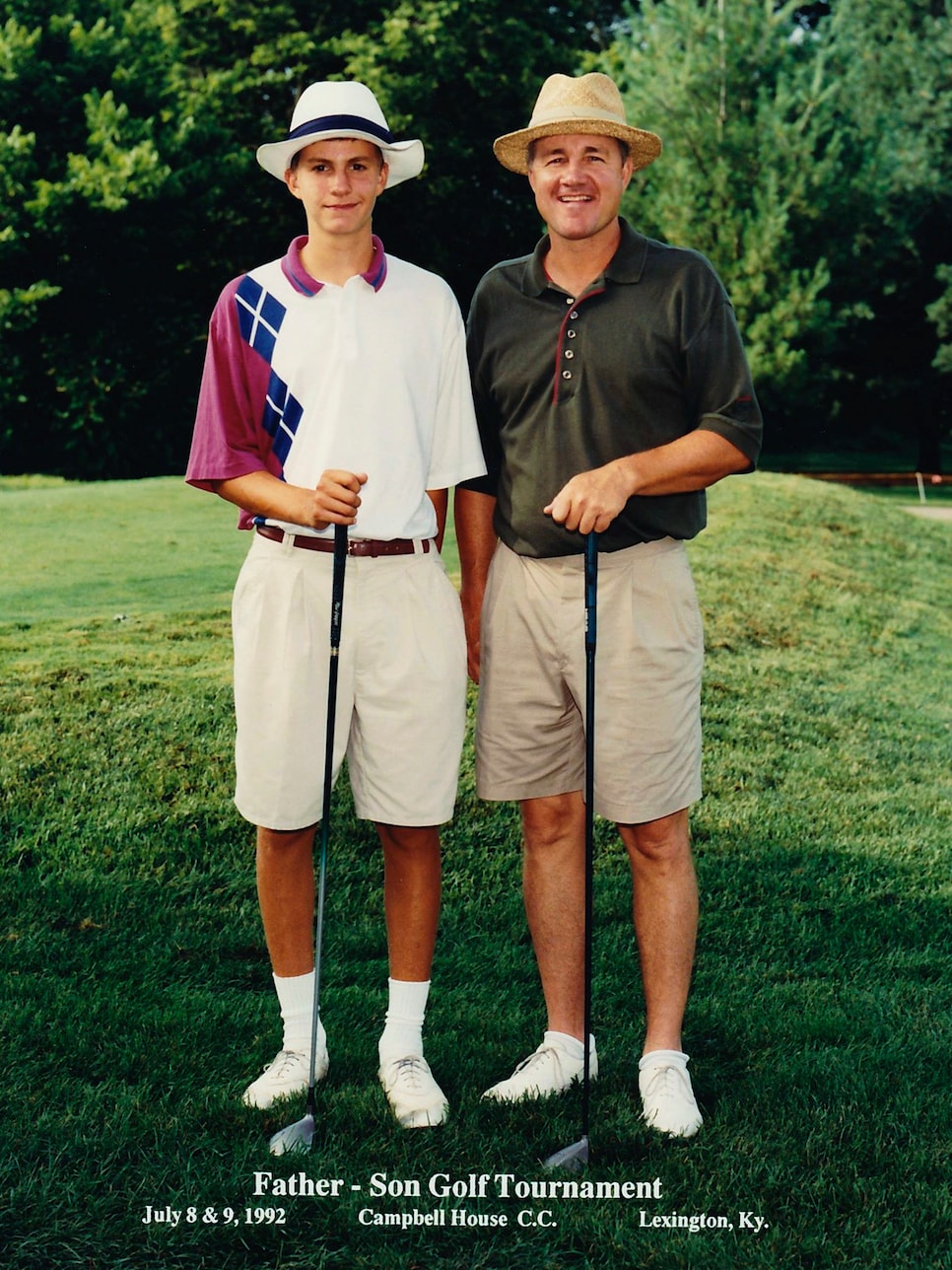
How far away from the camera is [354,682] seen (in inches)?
126

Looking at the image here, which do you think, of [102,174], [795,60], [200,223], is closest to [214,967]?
[102,174]

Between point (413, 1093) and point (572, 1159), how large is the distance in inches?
16.4

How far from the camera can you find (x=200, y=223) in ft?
70.0

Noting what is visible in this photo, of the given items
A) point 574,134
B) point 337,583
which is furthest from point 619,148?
point 337,583

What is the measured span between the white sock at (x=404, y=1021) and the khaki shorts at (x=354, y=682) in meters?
0.42

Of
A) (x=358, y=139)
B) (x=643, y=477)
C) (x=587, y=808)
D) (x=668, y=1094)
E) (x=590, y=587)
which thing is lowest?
(x=668, y=1094)

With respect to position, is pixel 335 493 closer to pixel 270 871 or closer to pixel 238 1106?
pixel 270 871

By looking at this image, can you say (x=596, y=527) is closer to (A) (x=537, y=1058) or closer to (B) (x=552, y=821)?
(B) (x=552, y=821)

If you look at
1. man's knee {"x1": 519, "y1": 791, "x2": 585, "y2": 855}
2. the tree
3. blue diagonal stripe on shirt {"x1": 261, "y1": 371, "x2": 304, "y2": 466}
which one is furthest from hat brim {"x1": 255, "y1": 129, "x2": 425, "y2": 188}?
the tree

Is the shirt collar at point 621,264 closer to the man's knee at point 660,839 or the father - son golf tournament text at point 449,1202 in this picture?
the man's knee at point 660,839

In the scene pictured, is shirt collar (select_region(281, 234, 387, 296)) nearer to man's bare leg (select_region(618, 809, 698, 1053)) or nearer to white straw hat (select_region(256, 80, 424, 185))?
white straw hat (select_region(256, 80, 424, 185))

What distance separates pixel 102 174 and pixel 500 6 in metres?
7.58

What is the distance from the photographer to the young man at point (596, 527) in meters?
3.15

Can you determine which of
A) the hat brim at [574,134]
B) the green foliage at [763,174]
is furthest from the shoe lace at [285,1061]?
the green foliage at [763,174]
